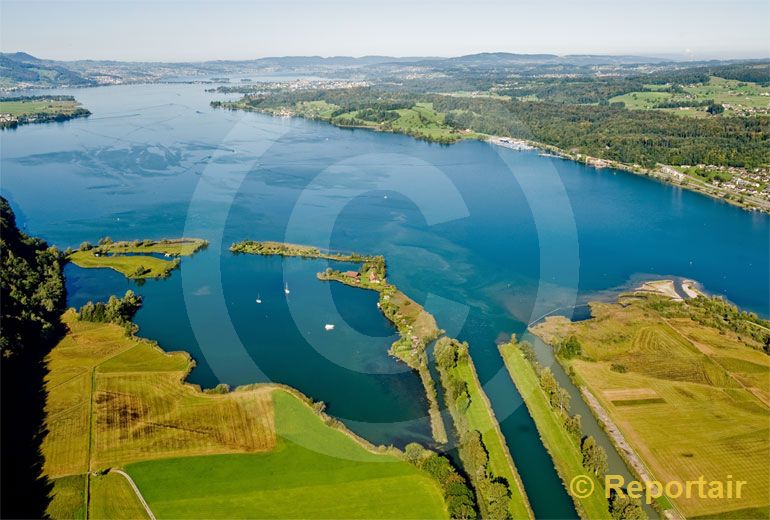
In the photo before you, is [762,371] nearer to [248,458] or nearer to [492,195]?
[248,458]

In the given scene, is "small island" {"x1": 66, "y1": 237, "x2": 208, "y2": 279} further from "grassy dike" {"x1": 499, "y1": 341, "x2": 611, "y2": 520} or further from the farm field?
the farm field

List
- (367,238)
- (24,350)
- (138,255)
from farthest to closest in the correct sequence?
(367,238), (138,255), (24,350)

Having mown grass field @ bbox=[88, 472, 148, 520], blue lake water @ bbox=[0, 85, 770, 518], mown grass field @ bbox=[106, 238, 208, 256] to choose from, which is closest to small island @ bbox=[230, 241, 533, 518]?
blue lake water @ bbox=[0, 85, 770, 518]

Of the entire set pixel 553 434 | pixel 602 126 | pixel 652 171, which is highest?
pixel 602 126

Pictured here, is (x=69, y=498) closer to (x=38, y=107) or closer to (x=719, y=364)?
(x=719, y=364)

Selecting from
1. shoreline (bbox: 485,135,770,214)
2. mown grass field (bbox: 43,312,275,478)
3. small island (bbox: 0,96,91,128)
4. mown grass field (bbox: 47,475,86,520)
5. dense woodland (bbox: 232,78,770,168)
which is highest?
small island (bbox: 0,96,91,128)

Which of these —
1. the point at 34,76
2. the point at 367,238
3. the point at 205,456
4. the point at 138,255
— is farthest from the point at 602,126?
the point at 34,76
